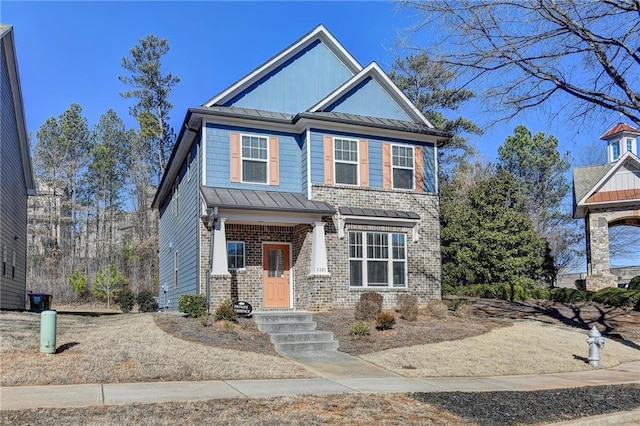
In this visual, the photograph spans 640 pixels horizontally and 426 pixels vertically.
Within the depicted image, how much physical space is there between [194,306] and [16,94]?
11.8 m

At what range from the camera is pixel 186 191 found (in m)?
19.8

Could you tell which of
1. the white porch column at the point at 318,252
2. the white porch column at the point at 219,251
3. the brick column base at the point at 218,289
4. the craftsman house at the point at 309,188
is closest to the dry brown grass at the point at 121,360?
the brick column base at the point at 218,289

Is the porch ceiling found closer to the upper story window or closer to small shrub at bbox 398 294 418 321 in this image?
small shrub at bbox 398 294 418 321

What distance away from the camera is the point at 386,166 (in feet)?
61.8

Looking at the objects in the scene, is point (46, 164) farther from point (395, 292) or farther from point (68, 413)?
point (68, 413)

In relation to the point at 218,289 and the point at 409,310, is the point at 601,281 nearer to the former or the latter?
the point at 409,310

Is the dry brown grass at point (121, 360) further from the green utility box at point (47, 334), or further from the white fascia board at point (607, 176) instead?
the white fascia board at point (607, 176)

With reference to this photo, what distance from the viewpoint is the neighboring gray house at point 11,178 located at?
1802 centimetres

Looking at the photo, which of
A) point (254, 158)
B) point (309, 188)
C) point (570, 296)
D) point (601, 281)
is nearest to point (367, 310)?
point (309, 188)

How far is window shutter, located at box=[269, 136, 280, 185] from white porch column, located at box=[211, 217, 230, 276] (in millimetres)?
2581

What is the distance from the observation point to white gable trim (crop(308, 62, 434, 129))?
18.5m

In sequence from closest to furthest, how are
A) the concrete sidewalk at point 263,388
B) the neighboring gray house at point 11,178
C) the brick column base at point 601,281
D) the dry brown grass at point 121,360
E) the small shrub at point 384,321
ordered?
the concrete sidewalk at point 263,388, the dry brown grass at point 121,360, the small shrub at point 384,321, the neighboring gray house at point 11,178, the brick column base at point 601,281

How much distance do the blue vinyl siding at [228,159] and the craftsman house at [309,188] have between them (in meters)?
0.03

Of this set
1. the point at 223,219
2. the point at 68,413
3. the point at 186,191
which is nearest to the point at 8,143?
the point at 186,191
